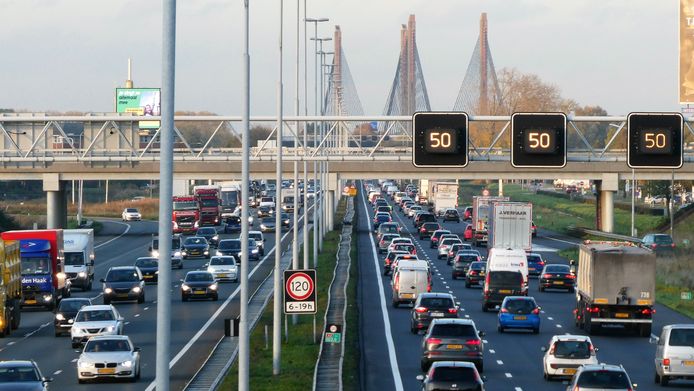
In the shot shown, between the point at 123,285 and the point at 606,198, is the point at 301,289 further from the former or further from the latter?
the point at 606,198

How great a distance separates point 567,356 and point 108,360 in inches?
440

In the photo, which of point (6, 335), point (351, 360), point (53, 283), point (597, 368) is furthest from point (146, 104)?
point (597, 368)

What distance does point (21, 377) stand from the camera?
3059cm

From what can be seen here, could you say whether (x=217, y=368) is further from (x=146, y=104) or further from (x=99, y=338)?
(x=146, y=104)

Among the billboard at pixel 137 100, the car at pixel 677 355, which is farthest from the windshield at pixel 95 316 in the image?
the billboard at pixel 137 100

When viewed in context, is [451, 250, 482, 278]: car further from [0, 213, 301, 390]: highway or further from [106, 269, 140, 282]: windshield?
[106, 269, 140, 282]: windshield

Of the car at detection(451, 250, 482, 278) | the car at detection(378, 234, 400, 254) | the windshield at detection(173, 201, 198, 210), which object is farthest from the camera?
the windshield at detection(173, 201, 198, 210)

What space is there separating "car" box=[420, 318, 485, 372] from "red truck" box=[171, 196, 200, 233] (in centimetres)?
7861

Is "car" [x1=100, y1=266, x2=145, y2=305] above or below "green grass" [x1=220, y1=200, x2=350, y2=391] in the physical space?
above

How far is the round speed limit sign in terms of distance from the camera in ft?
116

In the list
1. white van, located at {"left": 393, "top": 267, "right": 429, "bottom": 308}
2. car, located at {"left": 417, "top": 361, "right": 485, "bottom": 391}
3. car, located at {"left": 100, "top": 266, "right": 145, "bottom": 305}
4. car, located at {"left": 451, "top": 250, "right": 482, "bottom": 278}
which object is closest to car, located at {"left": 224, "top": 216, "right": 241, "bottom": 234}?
car, located at {"left": 451, "top": 250, "right": 482, "bottom": 278}

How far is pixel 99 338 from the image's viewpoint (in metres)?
37.2

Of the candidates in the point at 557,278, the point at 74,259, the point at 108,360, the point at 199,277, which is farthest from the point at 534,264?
the point at 108,360

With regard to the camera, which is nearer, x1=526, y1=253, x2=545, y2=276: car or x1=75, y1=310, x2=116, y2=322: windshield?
x1=75, y1=310, x2=116, y2=322: windshield
